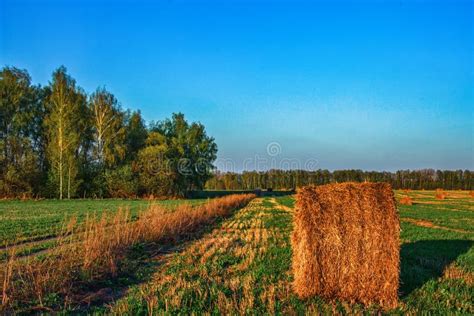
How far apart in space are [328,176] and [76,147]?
90.4 meters

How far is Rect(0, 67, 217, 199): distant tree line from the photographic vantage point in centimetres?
4828

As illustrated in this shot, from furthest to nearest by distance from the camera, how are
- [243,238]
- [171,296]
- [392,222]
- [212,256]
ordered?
[243,238] < [212,256] < [392,222] < [171,296]

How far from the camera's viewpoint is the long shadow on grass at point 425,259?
25.9ft

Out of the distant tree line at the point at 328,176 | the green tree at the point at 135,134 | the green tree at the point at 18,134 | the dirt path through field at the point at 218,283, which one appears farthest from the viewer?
the distant tree line at the point at 328,176

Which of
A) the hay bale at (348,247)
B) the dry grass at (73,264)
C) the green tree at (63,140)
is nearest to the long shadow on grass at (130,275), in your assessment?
the dry grass at (73,264)

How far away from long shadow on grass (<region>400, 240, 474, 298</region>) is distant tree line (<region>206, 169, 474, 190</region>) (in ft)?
357

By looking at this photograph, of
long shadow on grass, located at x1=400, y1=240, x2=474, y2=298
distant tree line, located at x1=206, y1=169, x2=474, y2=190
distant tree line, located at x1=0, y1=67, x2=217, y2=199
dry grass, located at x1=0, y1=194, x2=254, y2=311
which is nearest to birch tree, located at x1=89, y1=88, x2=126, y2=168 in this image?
distant tree line, located at x1=0, y1=67, x2=217, y2=199

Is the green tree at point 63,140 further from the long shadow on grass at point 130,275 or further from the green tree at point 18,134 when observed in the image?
the long shadow on grass at point 130,275

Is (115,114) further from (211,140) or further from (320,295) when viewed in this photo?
(320,295)

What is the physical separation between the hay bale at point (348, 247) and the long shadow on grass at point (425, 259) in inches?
29.7

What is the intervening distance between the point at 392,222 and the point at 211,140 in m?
68.2

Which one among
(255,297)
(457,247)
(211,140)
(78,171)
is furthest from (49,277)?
(211,140)

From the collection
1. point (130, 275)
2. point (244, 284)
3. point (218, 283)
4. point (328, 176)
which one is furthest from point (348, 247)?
point (328, 176)

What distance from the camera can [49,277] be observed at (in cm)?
706
